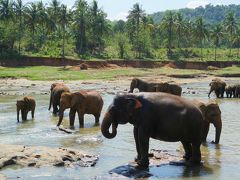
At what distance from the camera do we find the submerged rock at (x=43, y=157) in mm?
11805

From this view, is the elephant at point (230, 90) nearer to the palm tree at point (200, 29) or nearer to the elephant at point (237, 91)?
the elephant at point (237, 91)

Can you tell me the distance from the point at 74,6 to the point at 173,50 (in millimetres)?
25078

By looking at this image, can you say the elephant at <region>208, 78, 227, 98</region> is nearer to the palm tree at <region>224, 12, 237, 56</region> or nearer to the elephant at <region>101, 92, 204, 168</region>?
the elephant at <region>101, 92, 204, 168</region>

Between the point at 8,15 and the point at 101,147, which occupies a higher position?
the point at 8,15

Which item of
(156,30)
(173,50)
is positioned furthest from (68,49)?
(156,30)

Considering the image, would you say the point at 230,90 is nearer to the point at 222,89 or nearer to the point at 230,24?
the point at 222,89

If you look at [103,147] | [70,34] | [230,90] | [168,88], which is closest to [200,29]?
[70,34]

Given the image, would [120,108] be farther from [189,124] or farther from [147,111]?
[189,124]

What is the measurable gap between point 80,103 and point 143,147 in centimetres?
842

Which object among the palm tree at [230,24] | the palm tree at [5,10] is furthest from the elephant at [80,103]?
the palm tree at [230,24]

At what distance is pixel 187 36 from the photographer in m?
115

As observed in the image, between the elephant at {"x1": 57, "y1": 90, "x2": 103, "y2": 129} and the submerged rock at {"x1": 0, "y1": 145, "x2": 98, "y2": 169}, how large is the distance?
248 inches

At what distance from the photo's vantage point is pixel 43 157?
12172mm

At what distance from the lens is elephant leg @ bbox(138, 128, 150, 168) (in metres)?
11.4
